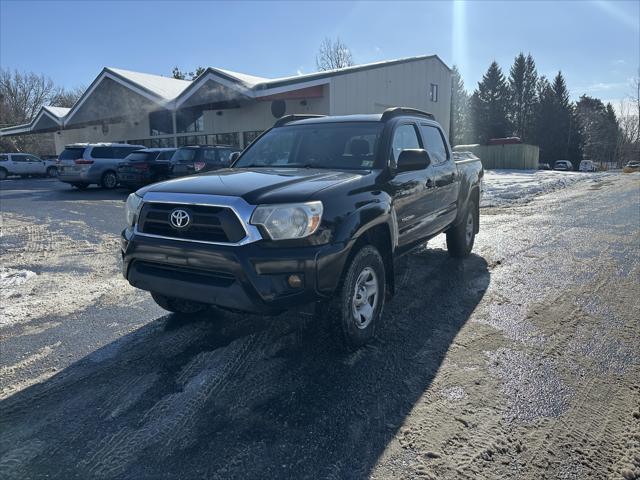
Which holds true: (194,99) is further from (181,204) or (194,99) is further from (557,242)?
(181,204)

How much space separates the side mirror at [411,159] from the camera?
4.20m

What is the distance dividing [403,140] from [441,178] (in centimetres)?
92

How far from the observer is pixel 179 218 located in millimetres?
3371

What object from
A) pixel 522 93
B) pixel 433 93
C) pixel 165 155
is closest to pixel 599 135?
pixel 522 93

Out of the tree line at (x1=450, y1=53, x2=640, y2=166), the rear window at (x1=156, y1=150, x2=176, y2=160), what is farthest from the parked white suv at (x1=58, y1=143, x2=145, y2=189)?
the tree line at (x1=450, y1=53, x2=640, y2=166)

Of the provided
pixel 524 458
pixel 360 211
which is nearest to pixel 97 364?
pixel 360 211

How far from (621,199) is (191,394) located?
15572 millimetres

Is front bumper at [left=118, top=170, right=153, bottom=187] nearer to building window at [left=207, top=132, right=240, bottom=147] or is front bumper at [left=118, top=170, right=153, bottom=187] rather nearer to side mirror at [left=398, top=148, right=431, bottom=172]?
building window at [left=207, top=132, right=240, bottom=147]

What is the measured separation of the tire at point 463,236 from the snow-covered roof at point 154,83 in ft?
71.6

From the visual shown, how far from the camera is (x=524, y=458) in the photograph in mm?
2512

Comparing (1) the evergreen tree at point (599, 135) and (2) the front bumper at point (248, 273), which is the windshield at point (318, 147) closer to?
(2) the front bumper at point (248, 273)

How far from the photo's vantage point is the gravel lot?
8.22ft

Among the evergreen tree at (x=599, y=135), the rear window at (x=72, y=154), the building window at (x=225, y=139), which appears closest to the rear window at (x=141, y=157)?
the rear window at (x=72, y=154)

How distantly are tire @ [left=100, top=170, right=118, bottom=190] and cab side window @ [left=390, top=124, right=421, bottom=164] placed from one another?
16035 mm
